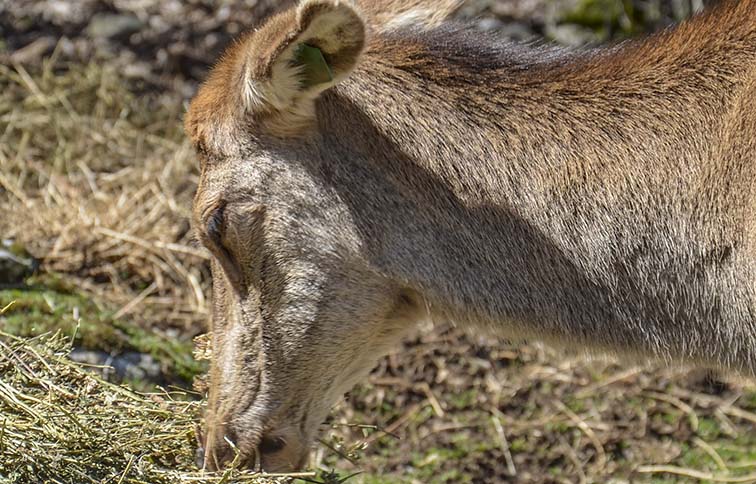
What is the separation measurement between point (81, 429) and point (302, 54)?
1.61 metres

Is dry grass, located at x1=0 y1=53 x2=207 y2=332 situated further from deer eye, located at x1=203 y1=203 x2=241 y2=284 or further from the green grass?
deer eye, located at x1=203 y1=203 x2=241 y2=284

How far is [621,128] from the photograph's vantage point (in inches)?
153

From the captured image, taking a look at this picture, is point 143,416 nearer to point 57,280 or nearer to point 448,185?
point 448,185

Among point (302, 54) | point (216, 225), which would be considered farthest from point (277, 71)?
point (216, 225)

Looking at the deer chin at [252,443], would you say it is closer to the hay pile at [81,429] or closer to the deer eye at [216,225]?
the hay pile at [81,429]

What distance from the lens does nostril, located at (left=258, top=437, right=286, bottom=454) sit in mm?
4246

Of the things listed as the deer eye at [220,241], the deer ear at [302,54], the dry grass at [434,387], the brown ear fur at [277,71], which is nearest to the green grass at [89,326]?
the dry grass at [434,387]

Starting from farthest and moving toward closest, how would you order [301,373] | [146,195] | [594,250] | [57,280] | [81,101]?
[81,101] → [146,195] → [57,280] → [301,373] → [594,250]

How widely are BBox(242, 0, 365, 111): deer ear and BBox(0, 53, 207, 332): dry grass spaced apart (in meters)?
2.65

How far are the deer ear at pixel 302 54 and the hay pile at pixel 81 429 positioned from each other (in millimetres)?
1331

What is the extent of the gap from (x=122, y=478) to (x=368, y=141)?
1.46 metres

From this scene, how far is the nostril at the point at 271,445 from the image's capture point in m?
4.25

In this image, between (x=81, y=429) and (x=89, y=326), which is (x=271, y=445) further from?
(x=89, y=326)

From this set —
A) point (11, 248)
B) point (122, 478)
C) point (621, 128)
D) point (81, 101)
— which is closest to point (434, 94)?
point (621, 128)
